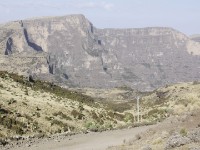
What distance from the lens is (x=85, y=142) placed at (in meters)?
31.7

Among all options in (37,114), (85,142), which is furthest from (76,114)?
(85,142)

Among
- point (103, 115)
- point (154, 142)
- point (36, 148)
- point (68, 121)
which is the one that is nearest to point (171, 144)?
point (154, 142)

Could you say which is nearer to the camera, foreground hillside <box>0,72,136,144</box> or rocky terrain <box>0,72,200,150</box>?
rocky terrain <box>0,72,200,150</box>

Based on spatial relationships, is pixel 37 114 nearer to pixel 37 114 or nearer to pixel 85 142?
pixel 37 114

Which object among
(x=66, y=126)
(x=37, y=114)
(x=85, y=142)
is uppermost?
(x=85, y=142)

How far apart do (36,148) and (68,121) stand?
73.4 feet

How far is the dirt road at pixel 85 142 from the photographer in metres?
28.7

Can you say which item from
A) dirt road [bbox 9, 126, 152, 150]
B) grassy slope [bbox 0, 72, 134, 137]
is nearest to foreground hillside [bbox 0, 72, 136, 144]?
grassy slope [bbox 0, 72, 134, 137]

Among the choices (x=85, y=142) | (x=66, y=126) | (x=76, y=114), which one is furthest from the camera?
(x=76, y=114)

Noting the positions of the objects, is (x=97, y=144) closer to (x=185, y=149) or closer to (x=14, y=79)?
(x=185, y=149)

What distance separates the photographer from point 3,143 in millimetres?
28688

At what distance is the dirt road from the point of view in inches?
1129

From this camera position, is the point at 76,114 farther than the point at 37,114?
Yes

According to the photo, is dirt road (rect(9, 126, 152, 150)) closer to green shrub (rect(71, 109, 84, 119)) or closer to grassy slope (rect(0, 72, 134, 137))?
grassy slope (rect(0, 72, 134, 137))
